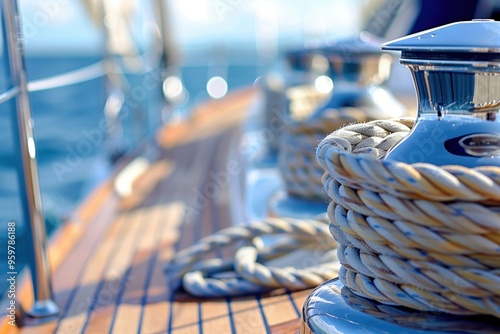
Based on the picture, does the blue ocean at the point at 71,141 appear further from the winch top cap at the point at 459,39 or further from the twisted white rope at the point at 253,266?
the winch top cap at the point at 459,39

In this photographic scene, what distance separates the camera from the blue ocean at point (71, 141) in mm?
3227

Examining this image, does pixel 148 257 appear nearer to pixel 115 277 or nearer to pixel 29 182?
pixel 115 277

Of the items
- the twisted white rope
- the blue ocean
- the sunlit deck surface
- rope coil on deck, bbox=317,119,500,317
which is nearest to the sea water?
rope coil on deck, bbox=317,119,500,317

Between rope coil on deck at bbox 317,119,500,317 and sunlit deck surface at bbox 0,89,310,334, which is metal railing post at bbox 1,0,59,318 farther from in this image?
rope coil on deck at bbox 317,119,500,317

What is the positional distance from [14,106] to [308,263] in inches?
23.8

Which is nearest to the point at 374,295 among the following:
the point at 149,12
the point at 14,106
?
the point at 14,106

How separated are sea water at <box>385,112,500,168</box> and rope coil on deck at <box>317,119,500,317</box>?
41 millimetres

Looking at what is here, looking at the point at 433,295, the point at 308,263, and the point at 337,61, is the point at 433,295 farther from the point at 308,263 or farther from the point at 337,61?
the point at 337,61

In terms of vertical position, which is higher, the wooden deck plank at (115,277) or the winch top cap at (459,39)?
the winch top cap at (459,39)

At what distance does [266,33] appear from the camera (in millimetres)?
5867

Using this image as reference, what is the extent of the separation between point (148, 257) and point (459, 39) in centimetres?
107

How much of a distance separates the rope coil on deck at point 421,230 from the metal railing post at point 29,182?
→ 685 millimetres

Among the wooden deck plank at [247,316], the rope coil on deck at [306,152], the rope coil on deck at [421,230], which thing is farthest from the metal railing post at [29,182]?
the rope coil on deck at [421,230]

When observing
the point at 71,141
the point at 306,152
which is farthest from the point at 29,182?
the point at 71,141
